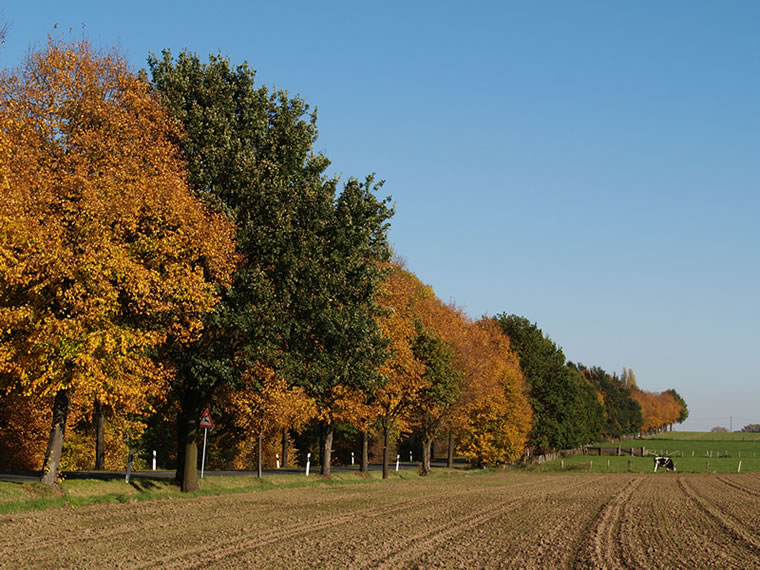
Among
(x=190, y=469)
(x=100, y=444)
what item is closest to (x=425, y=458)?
(x=100, y=444)

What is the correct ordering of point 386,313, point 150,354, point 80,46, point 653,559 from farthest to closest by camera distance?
point 386,313 → point 150,354 → point 80,46 → point 653,559

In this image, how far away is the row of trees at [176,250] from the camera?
22484 millimetres

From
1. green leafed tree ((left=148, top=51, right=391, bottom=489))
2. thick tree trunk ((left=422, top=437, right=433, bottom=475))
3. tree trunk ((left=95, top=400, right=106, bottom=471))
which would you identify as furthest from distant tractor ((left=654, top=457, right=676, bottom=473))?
green leafed tree ((left=148, top=51, right=391, bottom=489))

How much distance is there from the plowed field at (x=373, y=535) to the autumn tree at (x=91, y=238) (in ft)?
15.0

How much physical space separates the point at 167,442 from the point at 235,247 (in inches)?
1812

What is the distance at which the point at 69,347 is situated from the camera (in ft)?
72.1

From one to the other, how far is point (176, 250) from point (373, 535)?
1114cm

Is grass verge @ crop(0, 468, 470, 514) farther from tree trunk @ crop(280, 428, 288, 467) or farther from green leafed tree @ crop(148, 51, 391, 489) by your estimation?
tree trunk @ crop(280, 428, 288, 467)

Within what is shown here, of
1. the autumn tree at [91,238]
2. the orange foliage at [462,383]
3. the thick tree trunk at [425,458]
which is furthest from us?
the thick tree trunk at [425,458]

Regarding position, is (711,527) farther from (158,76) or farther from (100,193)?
(158,76)

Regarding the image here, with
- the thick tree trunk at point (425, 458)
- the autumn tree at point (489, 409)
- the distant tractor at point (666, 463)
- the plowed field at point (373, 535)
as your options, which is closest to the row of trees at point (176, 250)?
the plowed field at point (373, 535)

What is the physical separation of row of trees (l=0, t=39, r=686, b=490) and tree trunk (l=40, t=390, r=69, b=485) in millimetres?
64

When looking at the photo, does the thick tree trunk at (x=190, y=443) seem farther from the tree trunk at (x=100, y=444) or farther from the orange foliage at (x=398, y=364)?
the tree trunk at (x=100, y=444)

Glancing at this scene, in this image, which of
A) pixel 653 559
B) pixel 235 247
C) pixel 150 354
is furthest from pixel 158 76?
pixel 653 559
